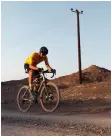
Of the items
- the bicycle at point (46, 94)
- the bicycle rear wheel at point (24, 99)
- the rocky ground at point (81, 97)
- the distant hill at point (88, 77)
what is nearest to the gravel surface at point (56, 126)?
the bicycle rear wheel at point (24, 99)

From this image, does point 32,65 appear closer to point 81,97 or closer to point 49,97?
point 49,97

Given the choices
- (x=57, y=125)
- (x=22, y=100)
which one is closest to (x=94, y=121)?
(x=57, y=125)

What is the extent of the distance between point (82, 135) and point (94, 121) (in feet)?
12.6

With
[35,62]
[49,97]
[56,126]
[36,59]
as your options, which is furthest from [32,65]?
[56,126]

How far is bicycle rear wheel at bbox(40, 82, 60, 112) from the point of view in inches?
515

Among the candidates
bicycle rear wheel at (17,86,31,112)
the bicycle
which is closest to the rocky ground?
bicycle rear wheel at (17,86,31,112)

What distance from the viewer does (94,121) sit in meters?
17.3

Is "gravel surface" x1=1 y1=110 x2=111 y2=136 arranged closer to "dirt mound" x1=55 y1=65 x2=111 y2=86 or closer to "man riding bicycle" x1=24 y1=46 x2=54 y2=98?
"man riding bicycle" x1=24 y1=46 x2=54 y2=98

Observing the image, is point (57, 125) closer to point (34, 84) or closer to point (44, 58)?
point (34, 84)

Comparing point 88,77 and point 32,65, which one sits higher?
point 88,77

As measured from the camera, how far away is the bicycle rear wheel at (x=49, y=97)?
13.1 m

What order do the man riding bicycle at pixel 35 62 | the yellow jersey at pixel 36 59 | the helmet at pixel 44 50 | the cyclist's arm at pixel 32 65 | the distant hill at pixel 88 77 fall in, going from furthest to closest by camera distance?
1. the distant hill at pixel 88 77
2. the cyclist's arm at pixel 32 65
3. the yellow jersey at pixel 36 59
4. the man riding bicycle at pixel 35 62
5. the helmet at pixel 44 50

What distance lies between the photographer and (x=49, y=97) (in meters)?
13.2

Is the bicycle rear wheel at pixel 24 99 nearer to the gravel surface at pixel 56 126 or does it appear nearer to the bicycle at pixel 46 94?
the bicycle at pixel 46 94
